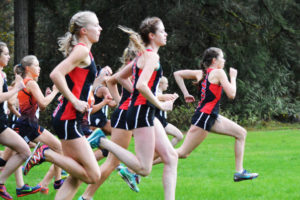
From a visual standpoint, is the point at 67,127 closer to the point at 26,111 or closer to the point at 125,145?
the point at 125,145

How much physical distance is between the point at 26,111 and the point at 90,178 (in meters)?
2.65

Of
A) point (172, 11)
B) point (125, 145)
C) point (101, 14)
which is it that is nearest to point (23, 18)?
point (101, 14)

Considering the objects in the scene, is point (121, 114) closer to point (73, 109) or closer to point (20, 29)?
point (73, 109)

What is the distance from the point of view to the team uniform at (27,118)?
730 cm

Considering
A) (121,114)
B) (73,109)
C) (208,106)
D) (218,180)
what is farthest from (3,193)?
(218,180)

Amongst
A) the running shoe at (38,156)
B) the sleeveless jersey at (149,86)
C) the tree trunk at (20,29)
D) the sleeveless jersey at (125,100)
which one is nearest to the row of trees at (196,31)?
the tree trunk at (20,29)

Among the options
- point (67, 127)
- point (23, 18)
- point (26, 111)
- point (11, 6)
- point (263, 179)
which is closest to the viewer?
point (67, 127)

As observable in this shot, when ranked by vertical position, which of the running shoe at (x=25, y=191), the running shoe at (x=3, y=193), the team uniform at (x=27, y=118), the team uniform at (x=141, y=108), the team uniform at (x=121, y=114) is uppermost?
the team uniform at (x=141, y=108)

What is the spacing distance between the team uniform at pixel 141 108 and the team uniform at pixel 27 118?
2.25 metres

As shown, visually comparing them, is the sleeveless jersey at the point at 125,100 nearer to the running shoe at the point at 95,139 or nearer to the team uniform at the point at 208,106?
the running shoe at the point at 95,139

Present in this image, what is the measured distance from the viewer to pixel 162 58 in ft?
70.1

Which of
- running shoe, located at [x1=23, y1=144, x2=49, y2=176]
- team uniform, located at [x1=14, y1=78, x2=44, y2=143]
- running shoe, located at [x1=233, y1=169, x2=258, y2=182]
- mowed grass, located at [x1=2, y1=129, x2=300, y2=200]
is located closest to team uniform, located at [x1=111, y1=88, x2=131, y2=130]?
running shoe, located at [x1=23, y1=144, x2=49, y2=176]

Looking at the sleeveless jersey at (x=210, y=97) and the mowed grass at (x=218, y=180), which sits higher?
the sleeveless jersey at (x=210, y=97)

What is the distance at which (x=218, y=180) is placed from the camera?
343 inches
